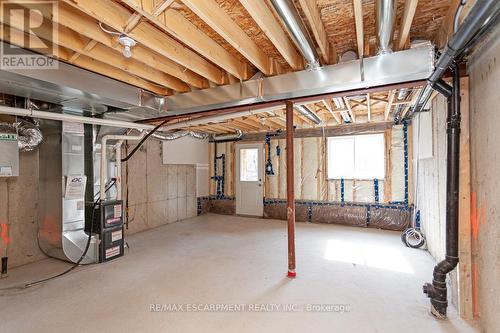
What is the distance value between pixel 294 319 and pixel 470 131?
2.18 meters

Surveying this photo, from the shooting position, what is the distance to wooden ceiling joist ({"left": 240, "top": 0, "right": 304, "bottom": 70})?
1.56m

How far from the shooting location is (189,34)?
1.91 metres

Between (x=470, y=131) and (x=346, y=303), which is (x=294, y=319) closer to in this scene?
(x=346, y=303)

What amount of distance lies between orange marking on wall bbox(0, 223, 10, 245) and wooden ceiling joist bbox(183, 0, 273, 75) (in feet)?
12.1

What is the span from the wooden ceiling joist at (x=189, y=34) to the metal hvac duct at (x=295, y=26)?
761mm

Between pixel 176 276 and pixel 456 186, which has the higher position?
pixel 456 186

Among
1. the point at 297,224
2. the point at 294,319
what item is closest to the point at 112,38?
the point at 294,319

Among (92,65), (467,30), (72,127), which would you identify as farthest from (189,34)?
(72,127)

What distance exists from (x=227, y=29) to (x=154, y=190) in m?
4.26

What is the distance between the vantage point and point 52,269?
307 cm

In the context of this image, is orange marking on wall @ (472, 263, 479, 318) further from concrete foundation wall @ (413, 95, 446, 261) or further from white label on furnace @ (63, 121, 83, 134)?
white label on furnace @ (63, 121, 83, 134)

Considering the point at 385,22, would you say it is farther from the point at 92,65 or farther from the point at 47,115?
the point at 47,115

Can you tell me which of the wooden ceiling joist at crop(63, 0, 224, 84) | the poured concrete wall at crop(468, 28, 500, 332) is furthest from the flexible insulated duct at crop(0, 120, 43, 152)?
the poured concrete wall at crop(468, 28, 500, 332)

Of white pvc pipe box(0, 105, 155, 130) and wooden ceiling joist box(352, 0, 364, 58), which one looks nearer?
wooden ceiling joist box(352, 0, 364, 58)
